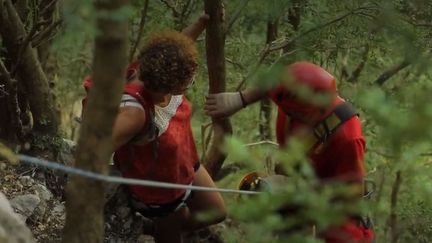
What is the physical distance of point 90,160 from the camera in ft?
9.34

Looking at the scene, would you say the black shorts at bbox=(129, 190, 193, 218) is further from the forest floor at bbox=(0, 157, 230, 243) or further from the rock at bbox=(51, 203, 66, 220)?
the rock at bbox=(51, 203, 66, 220)

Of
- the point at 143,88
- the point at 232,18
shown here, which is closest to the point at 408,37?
the point at 143,88

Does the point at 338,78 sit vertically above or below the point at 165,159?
below

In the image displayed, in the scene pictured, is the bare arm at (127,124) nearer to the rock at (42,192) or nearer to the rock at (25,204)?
the rock at (25,204)

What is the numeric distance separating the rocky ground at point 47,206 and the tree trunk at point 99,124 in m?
2.21

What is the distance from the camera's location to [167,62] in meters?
4.35

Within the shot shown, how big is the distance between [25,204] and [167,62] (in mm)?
1542

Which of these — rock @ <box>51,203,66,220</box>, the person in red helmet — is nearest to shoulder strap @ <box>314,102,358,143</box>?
the person in red helmet

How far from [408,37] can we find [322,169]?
1154mm

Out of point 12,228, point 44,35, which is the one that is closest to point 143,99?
point 12,228

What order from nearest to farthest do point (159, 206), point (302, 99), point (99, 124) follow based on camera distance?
point (99, 124) < point (302, 99) < point (159, 206)

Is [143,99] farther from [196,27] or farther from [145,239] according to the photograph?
[145,239]

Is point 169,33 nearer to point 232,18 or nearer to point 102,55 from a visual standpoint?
point 232,18

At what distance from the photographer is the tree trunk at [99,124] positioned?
8.27 ft
